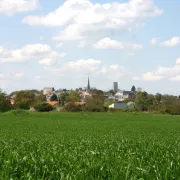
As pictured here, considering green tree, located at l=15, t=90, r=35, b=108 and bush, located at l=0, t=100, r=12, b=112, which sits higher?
green tree, located at l=15, t=90, r=35, b=108

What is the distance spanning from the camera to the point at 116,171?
5.94 m

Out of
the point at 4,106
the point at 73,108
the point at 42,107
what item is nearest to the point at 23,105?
the point at 42,107

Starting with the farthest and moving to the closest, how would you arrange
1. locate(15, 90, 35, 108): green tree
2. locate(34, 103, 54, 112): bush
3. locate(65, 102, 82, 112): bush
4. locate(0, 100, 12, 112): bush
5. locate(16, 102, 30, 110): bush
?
locate(15, 90, 35, 108): green tree
locate(16, 102, 30, 110): bush
locate(34, 103, 54, 112): bush
locate(65, 102, 82, 112): bush
locate(0, 100, 12, 112): bush

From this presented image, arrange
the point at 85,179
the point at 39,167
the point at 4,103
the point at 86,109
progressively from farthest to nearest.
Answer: the point at 86,109, the point at 4,103, the point at 39,167, the point at 85,179

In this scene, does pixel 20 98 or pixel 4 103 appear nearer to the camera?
pixel 4 103

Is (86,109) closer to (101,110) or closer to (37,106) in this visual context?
(101,110)

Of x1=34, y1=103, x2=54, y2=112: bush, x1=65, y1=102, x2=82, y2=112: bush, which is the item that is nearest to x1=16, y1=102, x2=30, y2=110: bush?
x1=34, y1=103, x2=54, y2=112: bush

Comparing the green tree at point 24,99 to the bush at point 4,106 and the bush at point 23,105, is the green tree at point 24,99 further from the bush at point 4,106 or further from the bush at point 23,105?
the bush at point 4,106

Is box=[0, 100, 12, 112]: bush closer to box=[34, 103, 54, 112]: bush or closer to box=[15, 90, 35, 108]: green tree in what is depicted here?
box=[34, 103, 54, 112]: bush

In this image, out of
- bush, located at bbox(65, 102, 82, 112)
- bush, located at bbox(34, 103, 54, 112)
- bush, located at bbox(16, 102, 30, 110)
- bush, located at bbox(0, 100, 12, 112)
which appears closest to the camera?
bush, located at bbox(0, 100, 12, 112)

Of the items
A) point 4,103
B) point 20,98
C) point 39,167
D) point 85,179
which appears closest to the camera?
point 85,179

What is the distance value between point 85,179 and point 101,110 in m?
125

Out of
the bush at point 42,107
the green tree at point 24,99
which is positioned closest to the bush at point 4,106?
the bush at point 42,107

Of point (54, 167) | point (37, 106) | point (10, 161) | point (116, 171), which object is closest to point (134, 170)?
point (116, 171)
